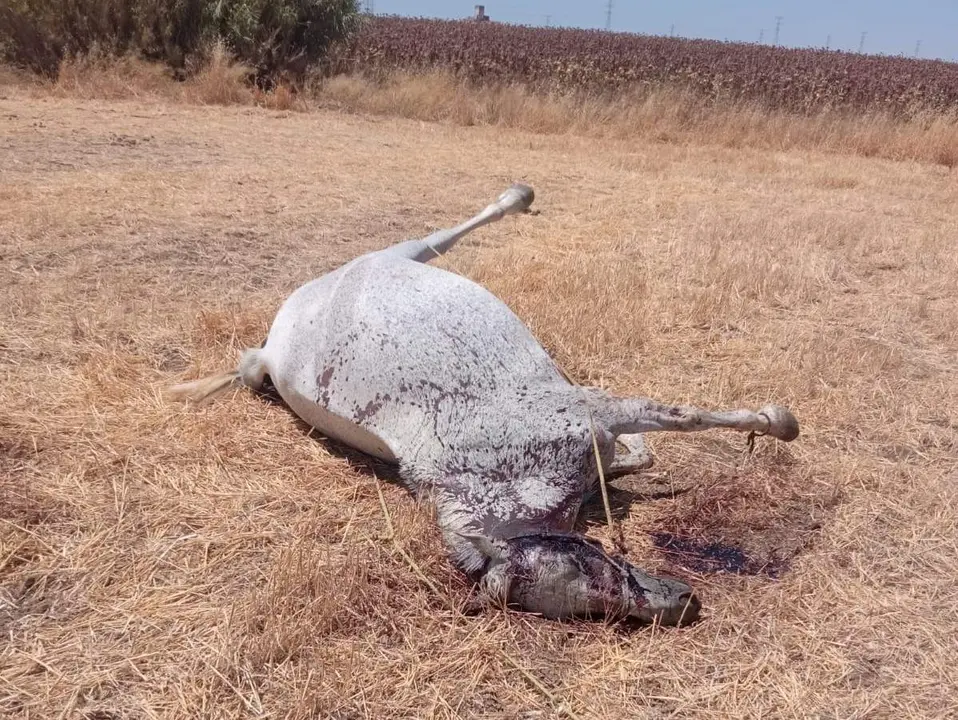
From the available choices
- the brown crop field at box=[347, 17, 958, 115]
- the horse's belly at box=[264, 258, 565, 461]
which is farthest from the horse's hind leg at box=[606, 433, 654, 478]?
the brown crop field at box=[347, 17, 958, 115]

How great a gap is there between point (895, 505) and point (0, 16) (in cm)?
1363

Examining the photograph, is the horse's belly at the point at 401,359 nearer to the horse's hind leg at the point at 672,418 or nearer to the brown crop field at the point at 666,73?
the horse's hind leg at the point at 672,418

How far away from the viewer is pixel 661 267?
19.2ft

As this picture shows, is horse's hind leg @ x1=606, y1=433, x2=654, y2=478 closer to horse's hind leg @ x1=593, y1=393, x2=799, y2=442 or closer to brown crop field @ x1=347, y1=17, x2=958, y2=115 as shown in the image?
horse's hind leg @ x1=593, y1=393, x2=799, y2=442

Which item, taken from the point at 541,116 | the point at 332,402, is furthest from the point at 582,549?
the point at 541,116

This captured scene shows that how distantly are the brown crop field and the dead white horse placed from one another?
12015mm

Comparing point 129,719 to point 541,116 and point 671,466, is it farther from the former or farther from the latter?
point 541,116

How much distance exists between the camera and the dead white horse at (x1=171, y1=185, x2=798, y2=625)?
2367 mm

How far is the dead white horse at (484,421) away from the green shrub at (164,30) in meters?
11.3

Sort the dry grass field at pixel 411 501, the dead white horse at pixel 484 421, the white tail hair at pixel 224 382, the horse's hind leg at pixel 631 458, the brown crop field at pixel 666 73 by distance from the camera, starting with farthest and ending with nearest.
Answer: the brown crop field at pixel 666 73 < the white tail hair at pixel 224 382 < the horse's hind leg at pixel 631 458 < the dead white horse at pixel 484 421 < the dry grass field at pixel 411 501

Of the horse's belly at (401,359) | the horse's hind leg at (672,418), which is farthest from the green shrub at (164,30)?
the horse's hind leg at (672,418)

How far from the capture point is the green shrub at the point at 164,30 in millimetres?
12391

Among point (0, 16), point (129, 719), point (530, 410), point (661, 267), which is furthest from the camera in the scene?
point (0, 16)

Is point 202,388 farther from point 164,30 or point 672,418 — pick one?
point 164,30
